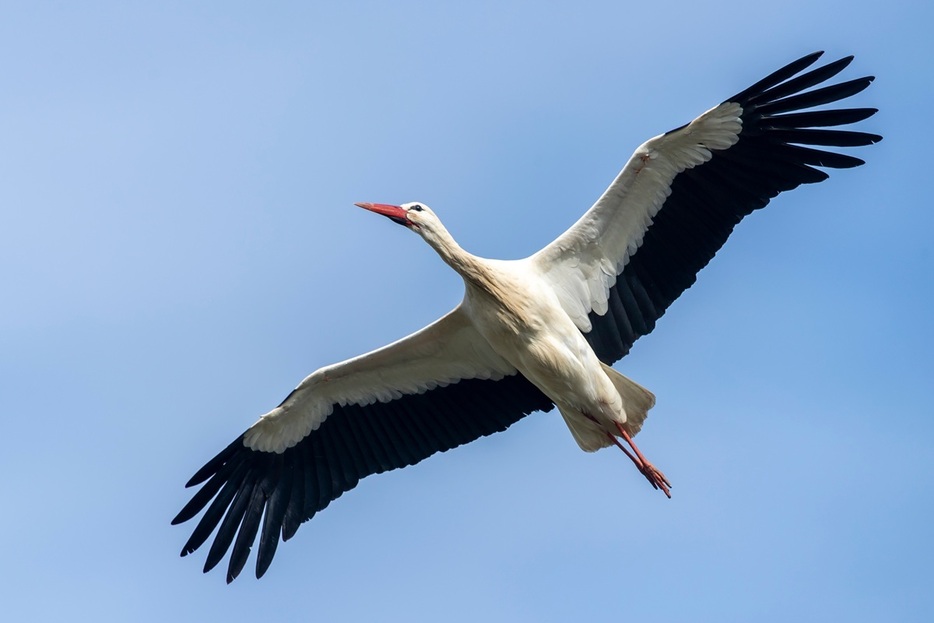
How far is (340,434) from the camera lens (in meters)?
12.3

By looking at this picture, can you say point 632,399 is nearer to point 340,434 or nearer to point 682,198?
point 682,198

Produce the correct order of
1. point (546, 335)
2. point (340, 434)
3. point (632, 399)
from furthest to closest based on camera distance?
point (340, 434) < point (632, 399) < point (546, 335)

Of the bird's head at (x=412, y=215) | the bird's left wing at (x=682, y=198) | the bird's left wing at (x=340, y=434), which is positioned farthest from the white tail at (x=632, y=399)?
the bird's head at (x=412, y=215)

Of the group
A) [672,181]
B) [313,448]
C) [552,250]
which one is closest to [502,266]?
[552,250]

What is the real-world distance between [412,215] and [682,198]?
Result: 2.01 meters

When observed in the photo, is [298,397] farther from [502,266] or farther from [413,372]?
[502,266]

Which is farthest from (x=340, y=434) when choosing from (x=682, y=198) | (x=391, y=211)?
(x=682, y=198)

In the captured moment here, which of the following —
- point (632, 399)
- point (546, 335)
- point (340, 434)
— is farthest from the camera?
point (340, 434)

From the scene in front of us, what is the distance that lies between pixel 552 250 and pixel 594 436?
1.43 metres

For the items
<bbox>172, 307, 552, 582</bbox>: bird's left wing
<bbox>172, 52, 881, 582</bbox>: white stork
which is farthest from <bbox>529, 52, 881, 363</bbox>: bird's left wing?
<bbox>172, 307, 552, 582</bbox>: bird's left wing

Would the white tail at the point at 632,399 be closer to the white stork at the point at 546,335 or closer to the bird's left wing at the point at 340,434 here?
the white stork at the point at 546,335

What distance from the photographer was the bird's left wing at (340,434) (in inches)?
474

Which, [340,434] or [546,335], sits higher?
[340,434]

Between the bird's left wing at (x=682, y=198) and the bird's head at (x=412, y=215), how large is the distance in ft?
2.76
